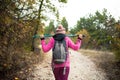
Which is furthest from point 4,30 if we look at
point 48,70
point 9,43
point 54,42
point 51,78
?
point 48,70

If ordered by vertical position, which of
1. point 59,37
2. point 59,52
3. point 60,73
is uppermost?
point 59,37

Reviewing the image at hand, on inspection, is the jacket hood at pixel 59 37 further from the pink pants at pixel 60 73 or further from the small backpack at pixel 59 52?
the pink pants at pixel 60 73

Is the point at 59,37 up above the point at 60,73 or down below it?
above

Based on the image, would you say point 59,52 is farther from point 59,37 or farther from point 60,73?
point 60,73

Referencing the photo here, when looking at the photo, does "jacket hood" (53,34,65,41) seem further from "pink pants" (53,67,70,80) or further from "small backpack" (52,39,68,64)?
"pink pants" (53,67,70,80)

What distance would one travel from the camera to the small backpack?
695 cm

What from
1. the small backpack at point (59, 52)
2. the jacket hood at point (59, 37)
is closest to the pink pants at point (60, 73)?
the small backpack at point (59, 52)

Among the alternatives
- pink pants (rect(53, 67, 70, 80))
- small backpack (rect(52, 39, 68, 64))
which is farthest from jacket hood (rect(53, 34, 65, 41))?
pink pants (rect(53, 67, 70, 80))

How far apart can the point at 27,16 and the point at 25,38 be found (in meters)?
0.90

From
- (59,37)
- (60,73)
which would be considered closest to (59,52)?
(59,37)

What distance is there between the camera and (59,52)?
6.98 m

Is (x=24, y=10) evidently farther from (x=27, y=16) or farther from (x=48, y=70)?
(x=48, y=70)

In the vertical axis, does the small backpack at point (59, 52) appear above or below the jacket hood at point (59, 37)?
below

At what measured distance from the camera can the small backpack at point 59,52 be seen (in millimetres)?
6945
